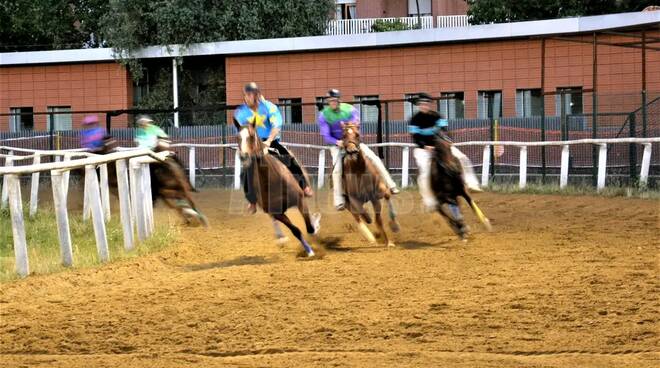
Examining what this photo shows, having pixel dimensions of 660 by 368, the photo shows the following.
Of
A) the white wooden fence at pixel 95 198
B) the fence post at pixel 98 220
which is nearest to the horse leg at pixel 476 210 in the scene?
the white wooden fence at pixel 95 198

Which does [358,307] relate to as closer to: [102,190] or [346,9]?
[102,190]

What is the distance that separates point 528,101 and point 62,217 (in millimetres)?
24704

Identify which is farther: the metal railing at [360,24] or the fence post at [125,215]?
the metal railing at [360,24]

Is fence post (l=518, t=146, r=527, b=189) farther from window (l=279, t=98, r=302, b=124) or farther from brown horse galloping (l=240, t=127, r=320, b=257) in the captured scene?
window (l=279, t=98, r=302, b=124)

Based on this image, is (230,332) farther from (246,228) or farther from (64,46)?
(64,46)

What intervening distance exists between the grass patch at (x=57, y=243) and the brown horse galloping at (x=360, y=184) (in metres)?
2.67

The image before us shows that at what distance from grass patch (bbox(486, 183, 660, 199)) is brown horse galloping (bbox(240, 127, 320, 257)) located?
9.40m

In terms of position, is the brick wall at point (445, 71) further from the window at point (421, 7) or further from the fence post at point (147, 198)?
the window at point (421, 7)

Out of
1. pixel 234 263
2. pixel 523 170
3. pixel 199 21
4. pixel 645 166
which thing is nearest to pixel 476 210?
pixel 234 263

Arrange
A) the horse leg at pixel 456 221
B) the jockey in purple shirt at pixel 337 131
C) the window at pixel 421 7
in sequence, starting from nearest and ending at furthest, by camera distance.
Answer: the horse leg at pixel 456 221 → the jockey in purple shirt at pixel 337 131 → the window at pixel 421 7

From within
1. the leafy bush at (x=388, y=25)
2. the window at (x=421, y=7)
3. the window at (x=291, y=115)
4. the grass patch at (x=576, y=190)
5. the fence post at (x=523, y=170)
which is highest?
the window at (x=421, y=7)

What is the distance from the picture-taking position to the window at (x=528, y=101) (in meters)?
33.6

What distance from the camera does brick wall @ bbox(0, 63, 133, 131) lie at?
41625 mm

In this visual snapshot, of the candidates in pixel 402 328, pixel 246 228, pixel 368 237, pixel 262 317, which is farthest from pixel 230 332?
pixel 246 228
